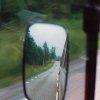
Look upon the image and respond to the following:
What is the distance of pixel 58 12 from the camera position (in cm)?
176

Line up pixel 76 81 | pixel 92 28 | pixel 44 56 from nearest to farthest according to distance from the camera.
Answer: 1. pixel 92 28
2. pixel 44 56
3. pixel 76 81

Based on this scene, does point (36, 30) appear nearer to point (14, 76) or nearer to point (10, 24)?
point (10, 24)

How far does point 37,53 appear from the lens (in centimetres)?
167

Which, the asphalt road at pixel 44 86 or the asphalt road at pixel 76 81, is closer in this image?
the asphalt road at pixel 44 86

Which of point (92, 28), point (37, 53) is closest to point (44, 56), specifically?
point (37, 53)

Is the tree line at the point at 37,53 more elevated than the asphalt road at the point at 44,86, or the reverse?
the tree line at the point at 37,53

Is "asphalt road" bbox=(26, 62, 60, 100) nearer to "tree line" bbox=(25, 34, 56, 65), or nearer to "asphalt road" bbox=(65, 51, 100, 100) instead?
"tree line" bbox=(25, 34, 56, 65)

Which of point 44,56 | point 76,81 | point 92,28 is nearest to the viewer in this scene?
point 92,28

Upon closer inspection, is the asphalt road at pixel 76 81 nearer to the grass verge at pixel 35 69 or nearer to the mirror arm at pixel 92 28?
the grass verge at pixel 35 69

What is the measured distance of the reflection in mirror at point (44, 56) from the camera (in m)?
1.64

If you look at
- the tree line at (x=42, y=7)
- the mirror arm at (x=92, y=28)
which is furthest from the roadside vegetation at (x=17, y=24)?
the mirror arm at (x=92, y=28)

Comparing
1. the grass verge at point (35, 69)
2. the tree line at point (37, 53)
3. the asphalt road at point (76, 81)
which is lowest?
the asphalt road at point (76, 81)

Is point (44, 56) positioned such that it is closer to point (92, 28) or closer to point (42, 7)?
point (42, 7)

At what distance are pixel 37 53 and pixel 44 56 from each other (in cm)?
4
